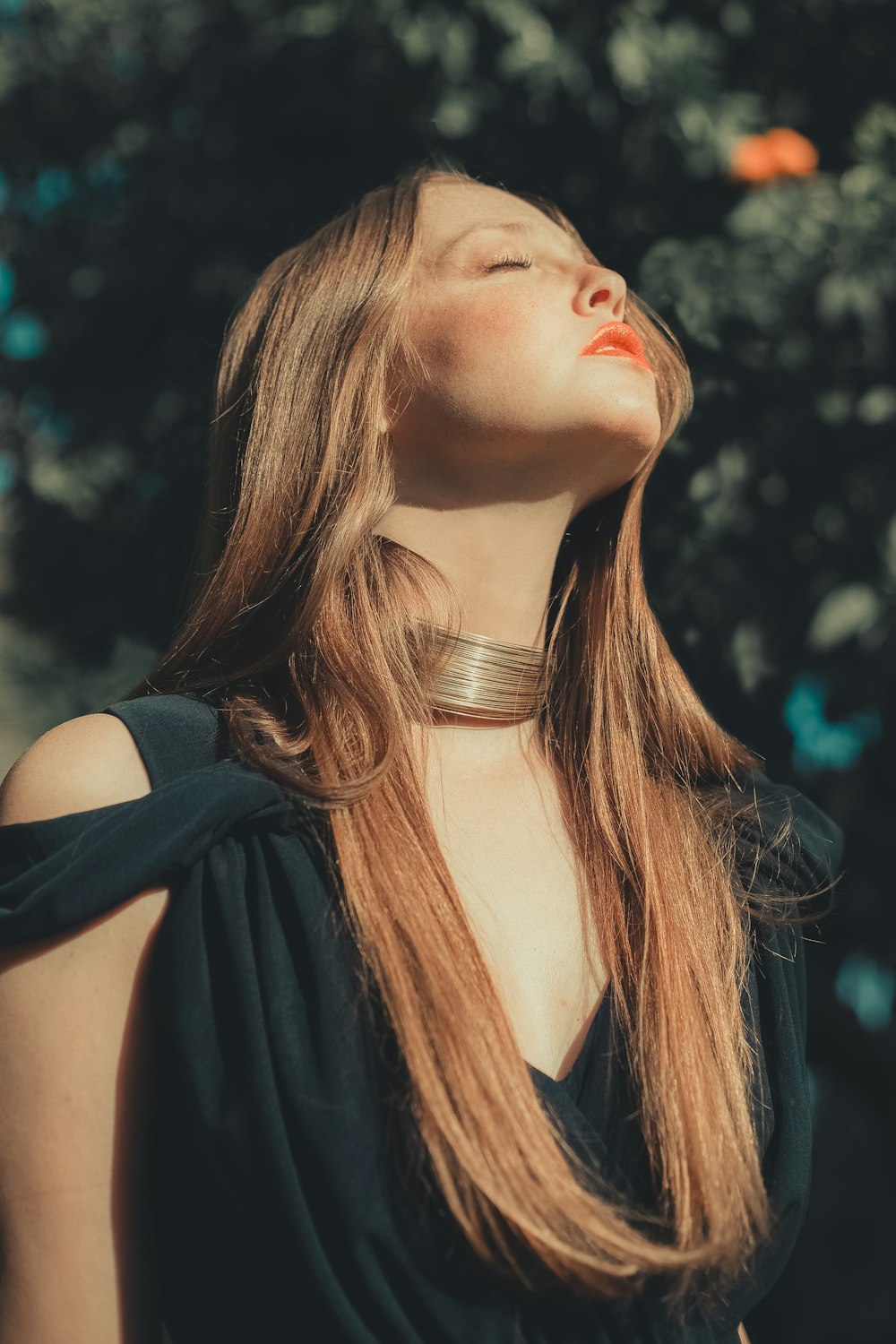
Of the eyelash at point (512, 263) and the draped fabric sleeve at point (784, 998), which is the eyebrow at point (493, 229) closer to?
the eyelash at point (512, 263)

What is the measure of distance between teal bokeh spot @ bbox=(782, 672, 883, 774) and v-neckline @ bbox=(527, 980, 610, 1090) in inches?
36.9

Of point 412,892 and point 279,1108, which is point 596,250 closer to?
point 412,892

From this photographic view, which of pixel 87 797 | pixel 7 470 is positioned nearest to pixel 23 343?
pixel 7 470

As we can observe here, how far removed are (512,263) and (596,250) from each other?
56 cm

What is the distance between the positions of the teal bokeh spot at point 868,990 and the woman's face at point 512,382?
1165 millimetres

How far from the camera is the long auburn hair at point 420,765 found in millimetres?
1331

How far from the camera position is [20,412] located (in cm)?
245

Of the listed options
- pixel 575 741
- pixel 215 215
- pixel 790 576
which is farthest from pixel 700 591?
pixel 215 215

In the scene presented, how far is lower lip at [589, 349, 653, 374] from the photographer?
1.78 meters

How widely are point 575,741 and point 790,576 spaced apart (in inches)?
23.8

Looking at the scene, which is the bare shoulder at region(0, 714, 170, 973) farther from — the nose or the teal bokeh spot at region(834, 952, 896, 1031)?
the teal bokeh spot at region(834, 952, 896, 1031)

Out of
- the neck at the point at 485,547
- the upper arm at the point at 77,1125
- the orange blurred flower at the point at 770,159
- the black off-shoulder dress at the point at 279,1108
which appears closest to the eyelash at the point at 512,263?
the neck at the point at 485,547

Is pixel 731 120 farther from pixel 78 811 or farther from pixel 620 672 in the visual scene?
pixel 78 811

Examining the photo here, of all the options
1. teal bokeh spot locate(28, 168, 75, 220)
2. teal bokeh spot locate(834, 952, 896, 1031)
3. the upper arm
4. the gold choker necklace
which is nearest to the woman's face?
the gold choker necklace
